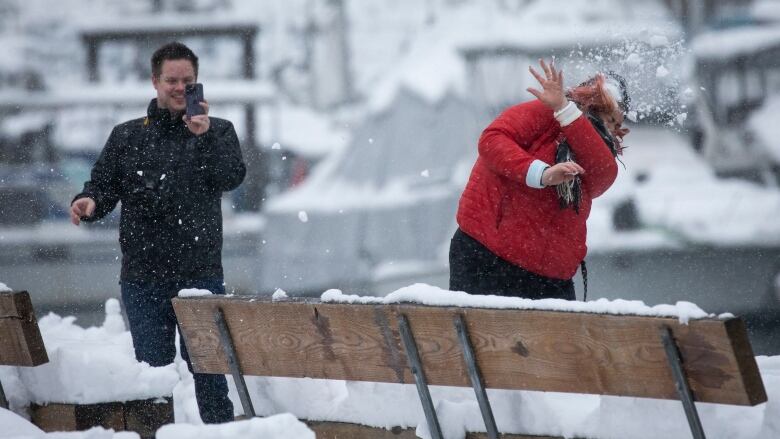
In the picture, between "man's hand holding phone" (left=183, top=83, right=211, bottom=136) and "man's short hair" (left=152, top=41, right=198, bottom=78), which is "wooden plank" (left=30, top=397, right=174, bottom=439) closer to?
"man's hand holding phone" (left=183, top=83, right=211, bottom=136)

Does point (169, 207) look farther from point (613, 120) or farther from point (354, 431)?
point (613, 120)

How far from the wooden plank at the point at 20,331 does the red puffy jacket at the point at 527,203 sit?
1.51 m

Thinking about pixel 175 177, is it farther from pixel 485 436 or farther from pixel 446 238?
pixel 446 238

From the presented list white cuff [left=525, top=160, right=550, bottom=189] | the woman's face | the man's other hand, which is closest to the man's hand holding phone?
the man's other hand

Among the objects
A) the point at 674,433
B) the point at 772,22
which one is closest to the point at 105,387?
the point at 674,433

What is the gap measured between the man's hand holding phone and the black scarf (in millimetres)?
1335

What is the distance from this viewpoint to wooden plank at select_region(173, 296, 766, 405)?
2.56m

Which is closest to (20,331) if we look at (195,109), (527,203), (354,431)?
(195,109)

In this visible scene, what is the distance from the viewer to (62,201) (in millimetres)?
10867

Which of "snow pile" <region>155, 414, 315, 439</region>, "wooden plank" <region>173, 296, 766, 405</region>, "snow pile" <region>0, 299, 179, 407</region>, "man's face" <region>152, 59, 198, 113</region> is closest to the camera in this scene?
"wooden plank" <region>173, 296, 766, 405</region>

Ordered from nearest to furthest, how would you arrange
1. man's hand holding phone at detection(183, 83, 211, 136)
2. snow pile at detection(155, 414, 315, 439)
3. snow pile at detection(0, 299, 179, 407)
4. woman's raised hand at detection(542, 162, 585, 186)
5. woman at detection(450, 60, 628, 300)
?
snow pile at detection(155, 414, 315, 439)
woman's raised hand at detection(542, 162, 585, 186)
woman at detection(450, 60, 628, 300)
snow pile at detection(0, 299, 179, 407)
man's hand holding phone at detection(183, 83, 211, 136)

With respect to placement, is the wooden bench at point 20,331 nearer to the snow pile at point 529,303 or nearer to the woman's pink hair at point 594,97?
the snow pile at point 529,303

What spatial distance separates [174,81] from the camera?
4.08 m

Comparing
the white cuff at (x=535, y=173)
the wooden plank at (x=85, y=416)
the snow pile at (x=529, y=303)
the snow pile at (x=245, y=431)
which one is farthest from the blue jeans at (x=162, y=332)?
the white cuff at (x=535, y=173)
